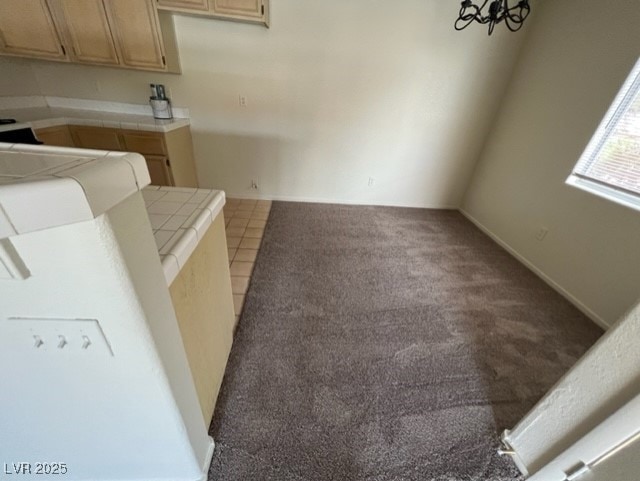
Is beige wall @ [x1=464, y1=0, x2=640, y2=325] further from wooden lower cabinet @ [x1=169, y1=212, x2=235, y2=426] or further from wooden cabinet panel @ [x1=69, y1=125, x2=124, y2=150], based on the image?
wooden cabinet panel @ [x1=69, y1=125, x2=124, y2=150]

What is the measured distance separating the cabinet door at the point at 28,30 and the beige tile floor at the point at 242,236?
1.98m

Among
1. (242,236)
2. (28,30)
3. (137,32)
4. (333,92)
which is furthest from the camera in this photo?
(333,92)

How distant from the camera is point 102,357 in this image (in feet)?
1.68

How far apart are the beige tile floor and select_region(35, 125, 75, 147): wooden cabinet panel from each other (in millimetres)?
1510

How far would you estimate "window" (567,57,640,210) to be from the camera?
1680 millimetres

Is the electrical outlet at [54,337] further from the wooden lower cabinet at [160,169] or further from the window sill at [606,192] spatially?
the window sill at [606,192]

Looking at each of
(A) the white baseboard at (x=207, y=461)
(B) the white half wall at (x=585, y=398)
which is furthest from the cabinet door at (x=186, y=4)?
(B) the white half wall at (x=585, y=398)

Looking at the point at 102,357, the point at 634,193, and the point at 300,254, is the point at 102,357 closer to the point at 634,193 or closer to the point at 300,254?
the point at 300,254

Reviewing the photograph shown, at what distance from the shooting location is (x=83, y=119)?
2.26 metres

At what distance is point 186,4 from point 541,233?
3780 mm

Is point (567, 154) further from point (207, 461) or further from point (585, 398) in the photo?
point (207, 461)

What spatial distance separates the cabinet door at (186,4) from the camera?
2082 millimetres

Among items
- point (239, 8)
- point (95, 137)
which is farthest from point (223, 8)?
point (95, 137)

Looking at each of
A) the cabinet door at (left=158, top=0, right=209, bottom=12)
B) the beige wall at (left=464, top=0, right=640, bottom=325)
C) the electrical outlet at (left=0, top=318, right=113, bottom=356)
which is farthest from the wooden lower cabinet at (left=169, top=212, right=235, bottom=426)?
the beige wall at (left=464, top=0, right=640, bottom=325)
